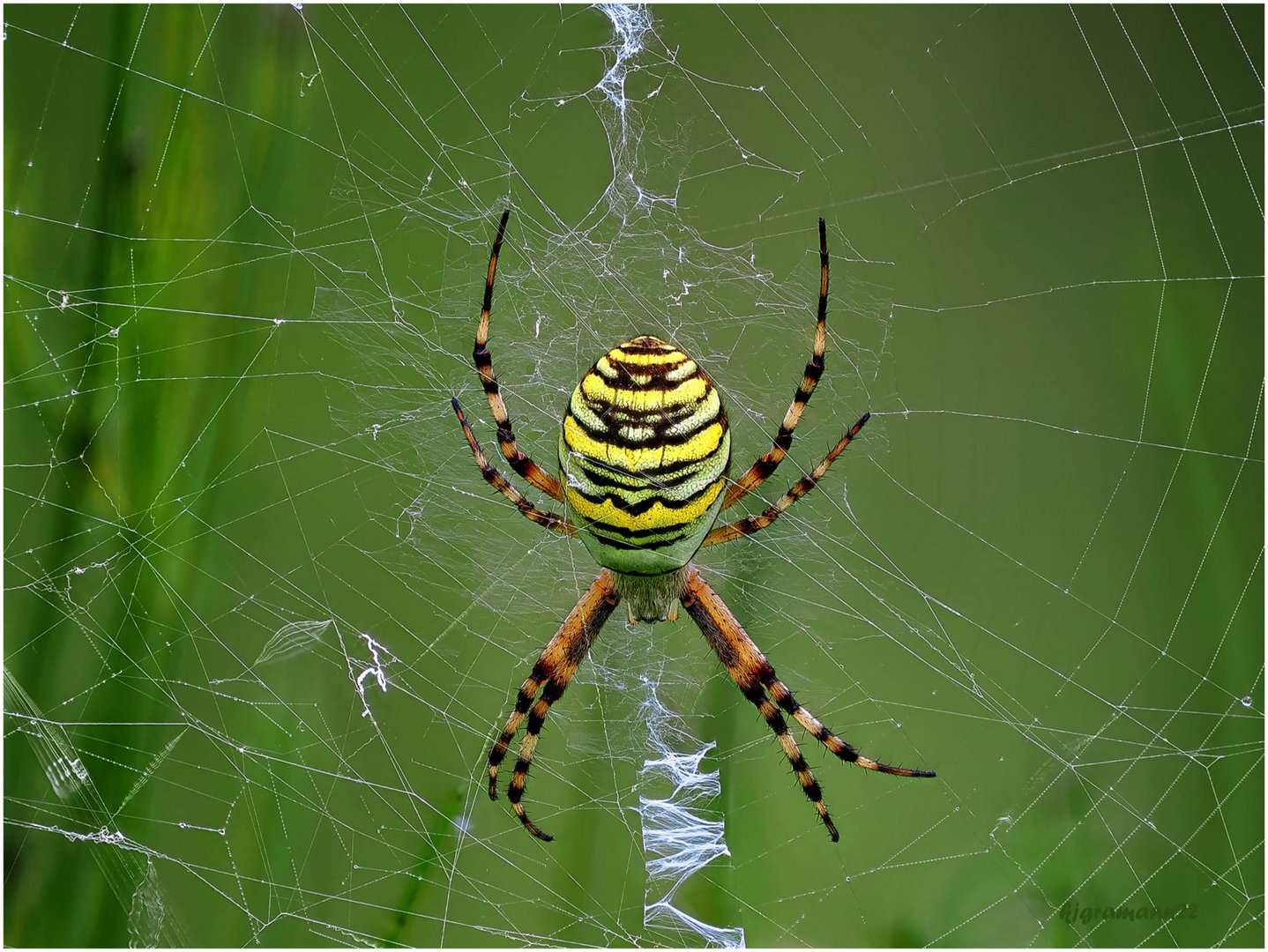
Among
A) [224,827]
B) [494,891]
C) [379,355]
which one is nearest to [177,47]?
[379,355]

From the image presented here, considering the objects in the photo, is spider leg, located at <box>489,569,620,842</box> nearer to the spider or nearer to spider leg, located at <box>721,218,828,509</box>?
the spider

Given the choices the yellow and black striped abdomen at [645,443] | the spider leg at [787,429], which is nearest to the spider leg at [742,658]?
the spider leg at [787,429]

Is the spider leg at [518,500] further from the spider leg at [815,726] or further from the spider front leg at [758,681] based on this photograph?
the spider leg at [815,726]

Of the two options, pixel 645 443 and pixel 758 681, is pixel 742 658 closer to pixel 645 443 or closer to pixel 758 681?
pixel 758 681

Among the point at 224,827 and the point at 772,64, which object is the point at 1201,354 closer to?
the point at 772,64

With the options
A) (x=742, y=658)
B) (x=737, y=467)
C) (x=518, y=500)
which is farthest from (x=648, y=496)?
(x=742, y=658)

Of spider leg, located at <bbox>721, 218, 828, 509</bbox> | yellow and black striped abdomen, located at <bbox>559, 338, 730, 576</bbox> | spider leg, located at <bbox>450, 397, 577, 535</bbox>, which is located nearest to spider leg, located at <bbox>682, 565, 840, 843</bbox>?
spider leg, located at <bbox>450, 397, 577, 535</bbox>
